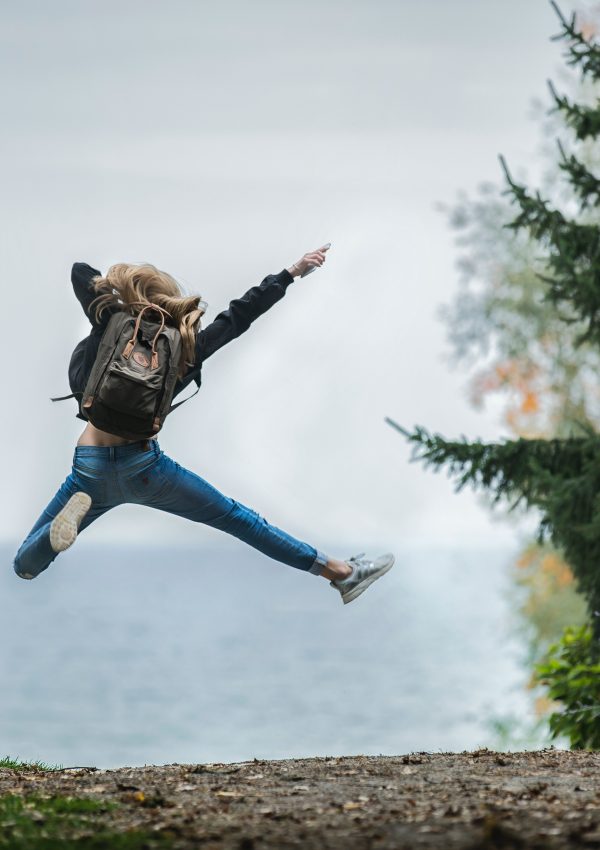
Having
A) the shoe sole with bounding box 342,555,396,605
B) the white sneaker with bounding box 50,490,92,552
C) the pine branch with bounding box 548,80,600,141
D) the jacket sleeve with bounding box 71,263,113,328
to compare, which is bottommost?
the shoe sole with bounding box 342,555,396,605

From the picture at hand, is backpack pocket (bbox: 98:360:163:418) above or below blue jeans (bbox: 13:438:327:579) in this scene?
above

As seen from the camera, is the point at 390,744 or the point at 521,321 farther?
the point at 390,744

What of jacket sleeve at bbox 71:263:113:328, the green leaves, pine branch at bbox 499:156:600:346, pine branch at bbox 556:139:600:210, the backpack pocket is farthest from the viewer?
pine branch at bbox 556:139:600:210

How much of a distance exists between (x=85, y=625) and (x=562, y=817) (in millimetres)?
82131

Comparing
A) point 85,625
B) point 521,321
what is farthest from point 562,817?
point 85,625

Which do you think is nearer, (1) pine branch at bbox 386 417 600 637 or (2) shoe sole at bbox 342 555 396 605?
(2) shoe sole at bbox 342 555 396 605

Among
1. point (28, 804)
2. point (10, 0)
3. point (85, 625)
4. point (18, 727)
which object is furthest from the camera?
point (85, 625)

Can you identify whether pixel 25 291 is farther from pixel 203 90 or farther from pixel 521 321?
pixel 521 321

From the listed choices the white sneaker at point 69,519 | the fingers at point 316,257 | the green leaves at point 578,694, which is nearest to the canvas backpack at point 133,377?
the white sneaker at point 69,519

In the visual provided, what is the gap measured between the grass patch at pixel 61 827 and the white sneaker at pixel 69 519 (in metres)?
1.20

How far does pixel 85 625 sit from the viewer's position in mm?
83688

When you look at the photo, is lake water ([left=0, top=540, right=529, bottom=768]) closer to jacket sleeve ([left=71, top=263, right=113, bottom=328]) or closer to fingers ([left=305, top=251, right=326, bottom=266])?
fingers ([left=305, top=251, right=326, bottom=266])

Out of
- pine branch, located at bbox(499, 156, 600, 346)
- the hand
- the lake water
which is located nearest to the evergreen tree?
pine branch, located at bbox(499, 156, 600, 346)

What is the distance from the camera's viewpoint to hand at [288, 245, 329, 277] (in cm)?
589
